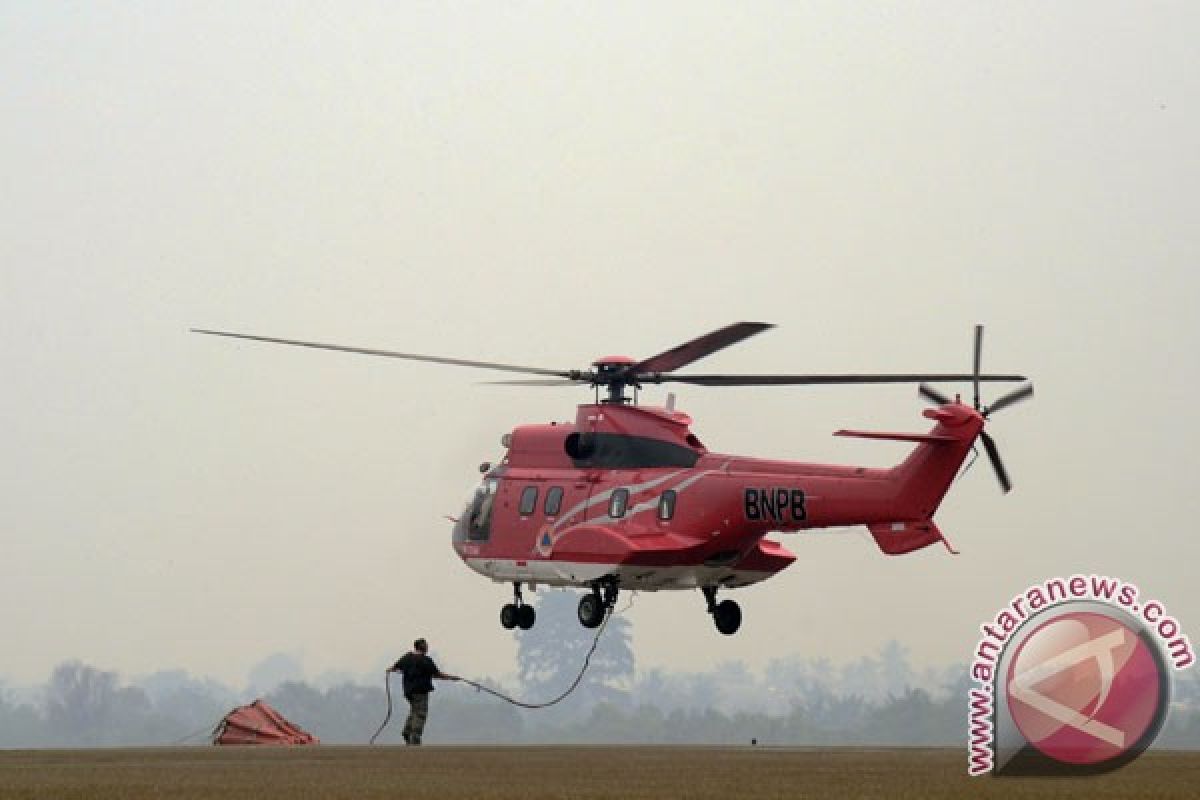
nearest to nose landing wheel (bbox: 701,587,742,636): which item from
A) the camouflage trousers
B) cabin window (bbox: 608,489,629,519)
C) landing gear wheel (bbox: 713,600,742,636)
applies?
landing gear wheel (bbox: 713,600,742,636)

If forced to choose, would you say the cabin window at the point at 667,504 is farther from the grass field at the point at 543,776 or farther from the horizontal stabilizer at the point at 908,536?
the grass field at the point at 543,776

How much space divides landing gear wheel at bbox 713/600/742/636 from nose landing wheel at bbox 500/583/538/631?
5635 millimetres

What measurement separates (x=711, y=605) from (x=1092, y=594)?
31777 millimetres

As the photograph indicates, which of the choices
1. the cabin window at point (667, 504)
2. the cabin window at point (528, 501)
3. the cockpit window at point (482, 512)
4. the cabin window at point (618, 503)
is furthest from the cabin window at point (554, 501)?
the cabin window at point (667, 504)

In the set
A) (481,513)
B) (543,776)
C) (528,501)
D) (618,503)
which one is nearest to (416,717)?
(618,503)

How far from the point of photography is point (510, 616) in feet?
195

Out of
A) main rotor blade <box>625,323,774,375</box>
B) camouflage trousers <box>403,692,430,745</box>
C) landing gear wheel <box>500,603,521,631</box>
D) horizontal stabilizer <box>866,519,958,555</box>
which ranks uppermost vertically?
main rotor blade <box>625,323,774,375</box>

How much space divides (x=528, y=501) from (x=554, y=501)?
1154 mm

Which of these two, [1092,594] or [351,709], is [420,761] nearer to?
[1092,594]

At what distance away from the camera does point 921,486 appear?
160 feet

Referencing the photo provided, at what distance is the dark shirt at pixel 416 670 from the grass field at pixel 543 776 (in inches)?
142

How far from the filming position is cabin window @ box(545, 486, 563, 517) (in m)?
56.6

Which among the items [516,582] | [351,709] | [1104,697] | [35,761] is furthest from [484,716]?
[1104,697]

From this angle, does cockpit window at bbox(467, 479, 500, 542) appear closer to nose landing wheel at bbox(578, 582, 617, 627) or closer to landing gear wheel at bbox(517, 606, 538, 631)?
landing gear wheel at bbox(517, 606, 538, 631)
